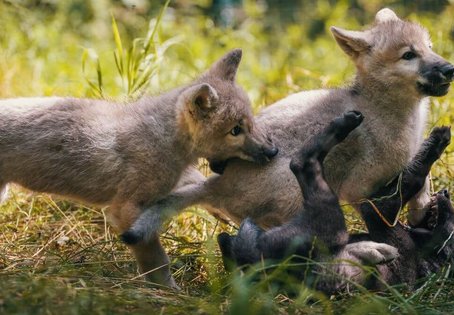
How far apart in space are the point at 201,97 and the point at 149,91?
2.04 meters

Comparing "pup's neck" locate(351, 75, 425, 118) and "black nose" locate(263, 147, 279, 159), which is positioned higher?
"pup's neck" locate(351, 75, 425, 118)

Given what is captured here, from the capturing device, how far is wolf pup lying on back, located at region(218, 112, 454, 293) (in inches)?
199

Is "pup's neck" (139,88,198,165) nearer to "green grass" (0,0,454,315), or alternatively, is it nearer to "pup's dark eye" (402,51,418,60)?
"green grass" (0,0,454,315)

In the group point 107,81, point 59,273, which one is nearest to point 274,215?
point 59,273

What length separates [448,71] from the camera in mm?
5707

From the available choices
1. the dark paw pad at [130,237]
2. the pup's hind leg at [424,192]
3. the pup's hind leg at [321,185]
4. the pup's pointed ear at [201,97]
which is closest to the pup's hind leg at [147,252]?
the dark paw pad at [130,237]

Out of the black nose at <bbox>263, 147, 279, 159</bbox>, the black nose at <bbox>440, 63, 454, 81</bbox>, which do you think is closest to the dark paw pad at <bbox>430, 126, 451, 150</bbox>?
the black nose at <bbox>440, 63, 454, 81</bbox>

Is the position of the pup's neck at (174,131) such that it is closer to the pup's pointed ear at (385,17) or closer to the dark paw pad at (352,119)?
the dark paw pad at (352,119)

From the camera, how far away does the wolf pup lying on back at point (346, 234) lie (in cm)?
505

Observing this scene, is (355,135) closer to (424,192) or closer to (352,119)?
(352,119)

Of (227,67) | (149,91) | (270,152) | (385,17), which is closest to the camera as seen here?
(270,152)

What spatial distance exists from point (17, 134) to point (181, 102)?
1120 millimetres

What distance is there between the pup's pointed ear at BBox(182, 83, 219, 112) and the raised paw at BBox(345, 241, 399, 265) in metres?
1.31

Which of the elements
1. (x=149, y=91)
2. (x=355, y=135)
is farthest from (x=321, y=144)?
(x=149, y=91)
